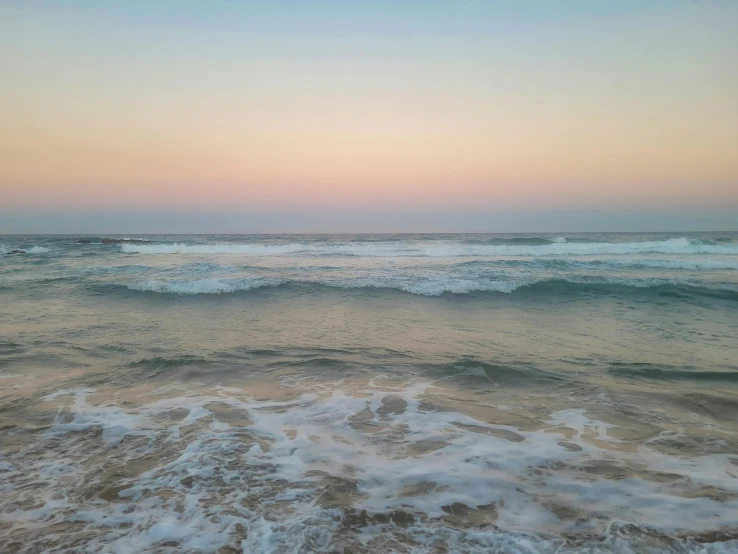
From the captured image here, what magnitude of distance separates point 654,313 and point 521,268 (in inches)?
355

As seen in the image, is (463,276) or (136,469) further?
(463,276)

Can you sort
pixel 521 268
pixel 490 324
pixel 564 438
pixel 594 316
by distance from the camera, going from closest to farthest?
pixel 564 438 → pixel 490 324 → pixel 594 316 → pixel 521 268

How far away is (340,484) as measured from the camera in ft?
11.9

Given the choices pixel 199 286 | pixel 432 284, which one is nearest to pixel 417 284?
pixel 432 284

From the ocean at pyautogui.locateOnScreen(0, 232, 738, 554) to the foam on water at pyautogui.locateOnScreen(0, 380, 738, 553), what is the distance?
0.06 ft

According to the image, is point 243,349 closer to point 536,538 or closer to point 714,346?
point 536,538

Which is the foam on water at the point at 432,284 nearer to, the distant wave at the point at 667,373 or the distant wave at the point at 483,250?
the distant wave at the point at 667,373

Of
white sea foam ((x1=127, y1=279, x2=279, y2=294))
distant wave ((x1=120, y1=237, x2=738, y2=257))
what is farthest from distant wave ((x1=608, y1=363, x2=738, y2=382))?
distant wave ((x1=120, y1=237, x2=738, y2=257))

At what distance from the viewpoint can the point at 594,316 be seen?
11680 mm

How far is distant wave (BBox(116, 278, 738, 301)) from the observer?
1489 centimetres

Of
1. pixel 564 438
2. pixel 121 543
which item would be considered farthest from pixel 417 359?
pixel 121 543

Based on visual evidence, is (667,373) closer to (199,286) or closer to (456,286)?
(456,286)

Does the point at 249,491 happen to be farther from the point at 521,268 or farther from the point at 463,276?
the point at 521,268

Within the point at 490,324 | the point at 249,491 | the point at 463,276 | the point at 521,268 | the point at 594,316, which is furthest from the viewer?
the point at 521,268
